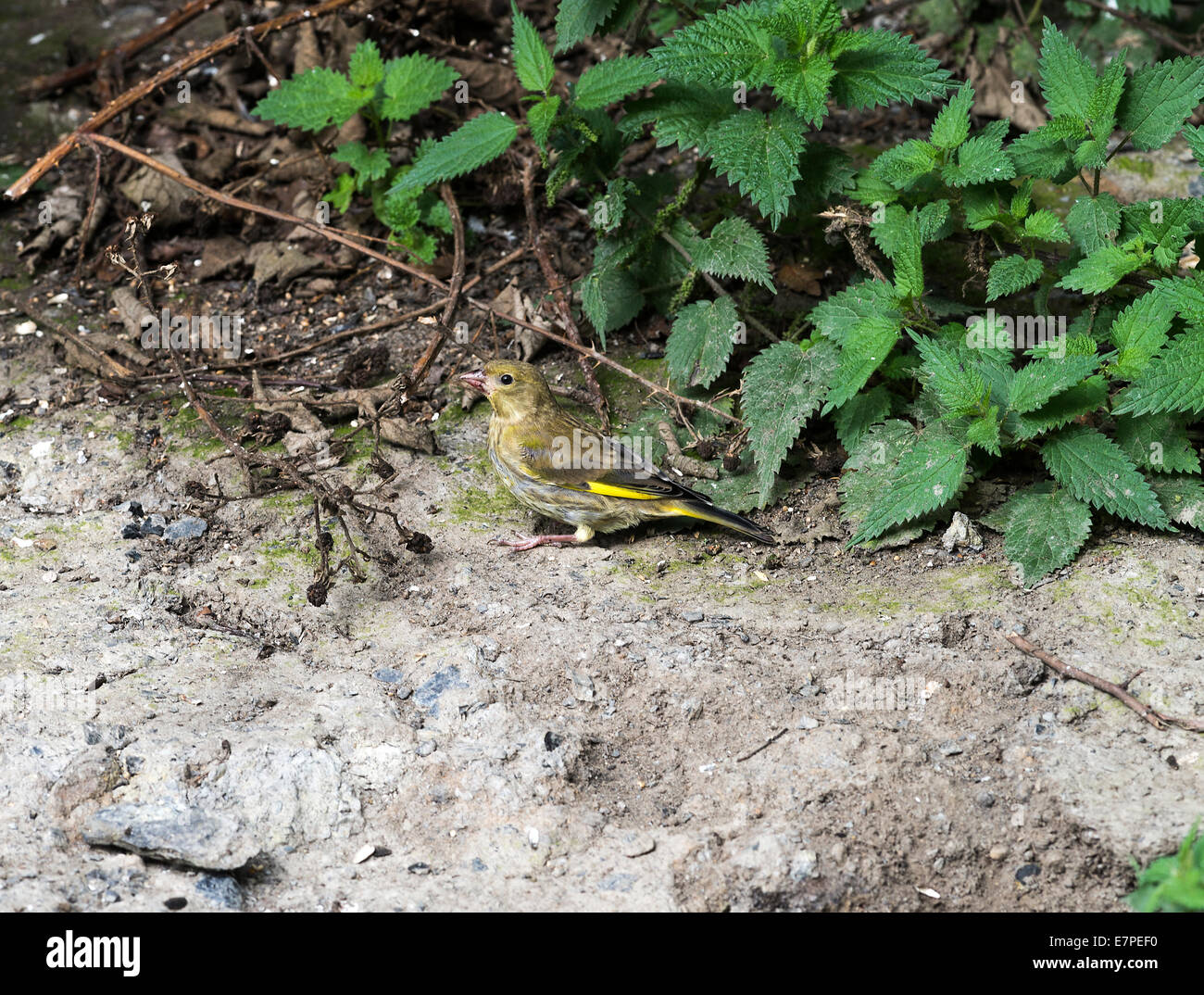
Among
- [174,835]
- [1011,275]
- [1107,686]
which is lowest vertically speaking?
[174,835]

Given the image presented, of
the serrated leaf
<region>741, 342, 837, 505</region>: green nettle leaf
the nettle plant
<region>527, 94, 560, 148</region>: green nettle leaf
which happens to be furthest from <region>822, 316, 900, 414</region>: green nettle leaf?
<region>527, 94, 560, 148</region>: green nettle leaf

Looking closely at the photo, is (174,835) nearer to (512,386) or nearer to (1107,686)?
(512,386)

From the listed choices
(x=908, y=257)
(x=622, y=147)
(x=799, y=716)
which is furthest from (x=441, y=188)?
(x=799, y=716)

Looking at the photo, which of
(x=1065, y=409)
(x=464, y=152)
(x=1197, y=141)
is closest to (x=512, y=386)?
(x=464, y=152)

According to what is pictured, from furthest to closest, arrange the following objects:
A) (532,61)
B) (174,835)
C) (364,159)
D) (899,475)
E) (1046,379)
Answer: (364,159), (532,61), (899,475), (1046,379), (174,835)
